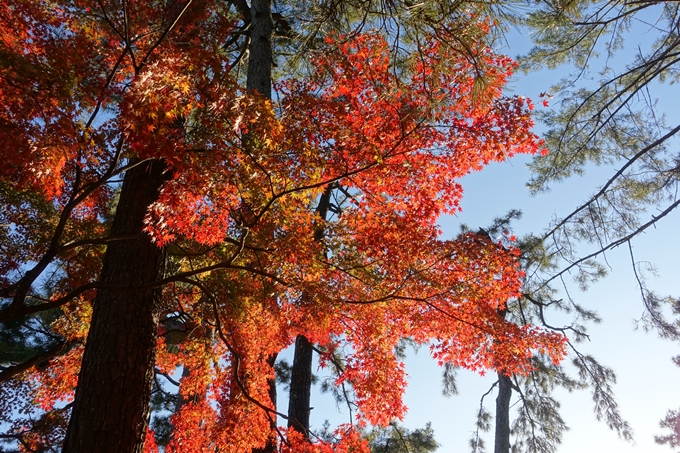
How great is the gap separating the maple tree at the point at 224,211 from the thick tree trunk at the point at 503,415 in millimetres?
5311

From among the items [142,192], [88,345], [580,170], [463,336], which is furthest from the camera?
[580,170]

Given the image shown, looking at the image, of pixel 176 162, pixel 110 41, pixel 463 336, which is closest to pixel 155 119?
pixel 176 162

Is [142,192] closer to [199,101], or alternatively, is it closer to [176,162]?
[176,162]

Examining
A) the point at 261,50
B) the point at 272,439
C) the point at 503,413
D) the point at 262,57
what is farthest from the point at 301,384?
the point at 261,50

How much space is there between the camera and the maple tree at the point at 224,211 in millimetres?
4031

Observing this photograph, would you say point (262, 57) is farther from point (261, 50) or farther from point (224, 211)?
point (224, 211)

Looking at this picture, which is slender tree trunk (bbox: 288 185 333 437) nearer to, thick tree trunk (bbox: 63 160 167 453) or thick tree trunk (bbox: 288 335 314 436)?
thick tree trunk (bbox: 288 335 314 436)

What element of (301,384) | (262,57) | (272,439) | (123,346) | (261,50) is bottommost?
(272,439)

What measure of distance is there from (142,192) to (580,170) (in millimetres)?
8854

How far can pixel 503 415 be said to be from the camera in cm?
1177

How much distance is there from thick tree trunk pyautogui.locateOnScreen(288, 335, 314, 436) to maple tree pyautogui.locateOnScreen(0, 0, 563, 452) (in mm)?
1122

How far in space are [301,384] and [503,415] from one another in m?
5.68

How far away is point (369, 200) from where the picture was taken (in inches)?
280

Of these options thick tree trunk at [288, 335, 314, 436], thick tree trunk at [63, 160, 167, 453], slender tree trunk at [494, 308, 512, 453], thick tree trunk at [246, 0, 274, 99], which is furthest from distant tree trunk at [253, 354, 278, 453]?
slender tree trunk at [494, 308, 512, 453]
